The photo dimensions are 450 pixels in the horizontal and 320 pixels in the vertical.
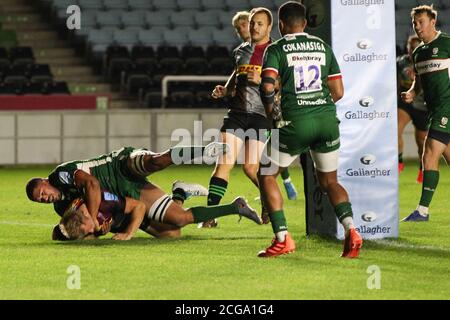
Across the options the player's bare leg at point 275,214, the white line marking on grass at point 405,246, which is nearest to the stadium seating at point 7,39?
the white line marking on grass at point 405,246

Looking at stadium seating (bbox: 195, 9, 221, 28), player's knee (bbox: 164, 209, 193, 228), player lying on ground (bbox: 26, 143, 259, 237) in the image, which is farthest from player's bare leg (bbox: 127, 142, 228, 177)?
stadium seating (bbox: 195, 9, 221, 28)

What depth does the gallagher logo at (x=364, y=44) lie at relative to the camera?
1034 cm

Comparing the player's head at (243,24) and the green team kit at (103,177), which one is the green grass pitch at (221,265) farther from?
the player's head at (243,24)

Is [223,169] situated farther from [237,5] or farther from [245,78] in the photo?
[237,5]

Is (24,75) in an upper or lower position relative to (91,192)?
upper

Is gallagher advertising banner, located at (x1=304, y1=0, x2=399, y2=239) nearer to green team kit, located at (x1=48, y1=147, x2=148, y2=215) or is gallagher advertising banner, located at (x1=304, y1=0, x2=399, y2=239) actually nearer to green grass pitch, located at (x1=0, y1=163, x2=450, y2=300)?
green grass pitch, located at (x1=0, y1=163, x2=450, y2=300)

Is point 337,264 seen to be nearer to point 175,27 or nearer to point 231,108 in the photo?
point 231,108

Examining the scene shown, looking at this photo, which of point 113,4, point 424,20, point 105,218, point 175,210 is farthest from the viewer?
point 113,4

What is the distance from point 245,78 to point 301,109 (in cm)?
238

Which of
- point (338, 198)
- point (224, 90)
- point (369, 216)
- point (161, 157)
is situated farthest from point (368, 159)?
point (161, 157)

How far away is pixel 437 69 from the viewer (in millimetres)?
11938

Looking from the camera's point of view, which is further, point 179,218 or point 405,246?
point 179,218

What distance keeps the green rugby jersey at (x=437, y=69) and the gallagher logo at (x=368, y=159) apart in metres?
1.73
